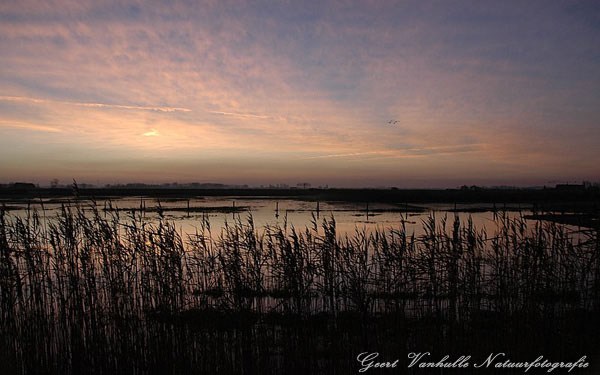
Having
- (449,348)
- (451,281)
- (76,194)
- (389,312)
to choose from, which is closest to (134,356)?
(76,194)

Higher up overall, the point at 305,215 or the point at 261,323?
the point at 261,323

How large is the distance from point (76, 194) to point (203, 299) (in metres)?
4.68

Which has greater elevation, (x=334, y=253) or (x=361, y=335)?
(x=334, y=253)

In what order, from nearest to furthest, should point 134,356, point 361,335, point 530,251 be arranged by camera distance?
point 134,356 → point 361,335 → point 530,251

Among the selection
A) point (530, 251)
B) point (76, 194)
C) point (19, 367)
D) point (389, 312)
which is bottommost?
point (19, 367)

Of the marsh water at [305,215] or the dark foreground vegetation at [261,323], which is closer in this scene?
the dark foreground vegetation at [261,323]

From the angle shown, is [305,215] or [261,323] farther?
[305,215]

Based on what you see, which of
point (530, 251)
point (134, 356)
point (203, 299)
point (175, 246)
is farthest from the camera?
point (530, 251)

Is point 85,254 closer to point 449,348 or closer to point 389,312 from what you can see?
point 389,312

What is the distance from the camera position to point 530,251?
12.1 m

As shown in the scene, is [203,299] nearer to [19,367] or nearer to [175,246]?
[175,246]

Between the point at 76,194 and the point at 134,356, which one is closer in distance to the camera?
the point at 134,356

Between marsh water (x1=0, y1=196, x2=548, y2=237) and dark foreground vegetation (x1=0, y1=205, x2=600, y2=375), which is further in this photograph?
marsh water (x1=0, y1=196, x2=548, y2=237)

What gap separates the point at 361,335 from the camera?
962cm
